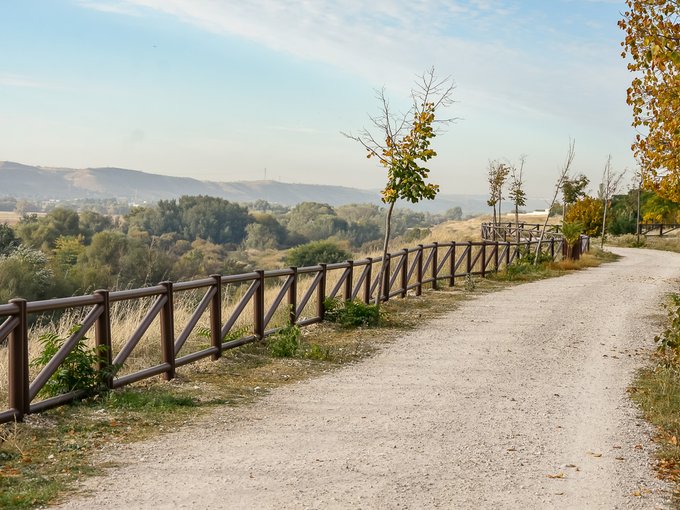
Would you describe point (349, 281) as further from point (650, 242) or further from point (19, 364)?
point (650, 242)

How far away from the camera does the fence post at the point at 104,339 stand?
7.62 metres

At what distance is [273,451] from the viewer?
6.09 m

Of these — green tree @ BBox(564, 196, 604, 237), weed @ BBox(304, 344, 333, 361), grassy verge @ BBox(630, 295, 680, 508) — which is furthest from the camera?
green tree @ BBox(564, 196, 604, 237)

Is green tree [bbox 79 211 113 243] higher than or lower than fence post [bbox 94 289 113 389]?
lower

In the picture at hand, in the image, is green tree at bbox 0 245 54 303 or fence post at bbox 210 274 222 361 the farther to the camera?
green tree at bbox 0 245 54 303

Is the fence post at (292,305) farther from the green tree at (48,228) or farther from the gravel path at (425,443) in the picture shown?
the green tree at (48,228)

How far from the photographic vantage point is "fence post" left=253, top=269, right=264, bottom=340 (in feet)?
35.5

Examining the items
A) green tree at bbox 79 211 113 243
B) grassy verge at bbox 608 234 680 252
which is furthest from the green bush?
green tree at bbox 79 211 113 243

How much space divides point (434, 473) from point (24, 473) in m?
3.01

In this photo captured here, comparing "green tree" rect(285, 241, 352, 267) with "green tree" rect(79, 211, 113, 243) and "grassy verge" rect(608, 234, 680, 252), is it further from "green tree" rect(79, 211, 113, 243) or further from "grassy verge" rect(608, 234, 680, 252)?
"green tree" rect(79, 211, 113, 243)

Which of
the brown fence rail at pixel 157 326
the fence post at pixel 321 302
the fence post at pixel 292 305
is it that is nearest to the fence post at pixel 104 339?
the brown fence rail at pixel 157 326

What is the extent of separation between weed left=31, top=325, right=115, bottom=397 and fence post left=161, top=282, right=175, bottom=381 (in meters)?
1.09

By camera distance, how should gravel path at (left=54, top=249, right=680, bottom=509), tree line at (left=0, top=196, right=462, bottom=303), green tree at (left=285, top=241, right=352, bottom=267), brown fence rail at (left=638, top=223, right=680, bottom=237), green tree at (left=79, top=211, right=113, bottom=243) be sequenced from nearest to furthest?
gravel path at (left=54, top=249, right=680, bottom=509)
tree line at (left=0, top=196, right=462, bottom=303)
brown fence rail at (left=638, top=223, right=680, bottom=237)
green tree at (left=285, top=241, right=352, bottom=267)
green tree at (left=79, top=211, right=113, bottom=243)

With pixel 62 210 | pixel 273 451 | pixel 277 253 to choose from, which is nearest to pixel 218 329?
pixel 273 451
